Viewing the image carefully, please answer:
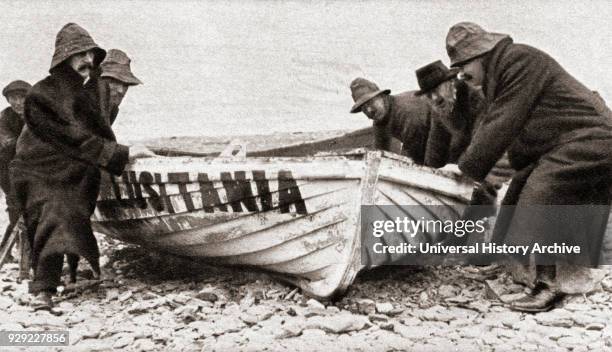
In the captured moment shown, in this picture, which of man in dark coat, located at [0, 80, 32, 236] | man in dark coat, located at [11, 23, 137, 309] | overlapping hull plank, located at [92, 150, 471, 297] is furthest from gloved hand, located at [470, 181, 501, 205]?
man in dark coat, located at [0, 80, 32, 236]

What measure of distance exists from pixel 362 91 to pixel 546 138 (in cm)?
182

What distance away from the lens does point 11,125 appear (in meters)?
4.99

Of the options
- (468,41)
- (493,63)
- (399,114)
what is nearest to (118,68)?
(399,114)

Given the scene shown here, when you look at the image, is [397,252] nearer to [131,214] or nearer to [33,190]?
[131,214]

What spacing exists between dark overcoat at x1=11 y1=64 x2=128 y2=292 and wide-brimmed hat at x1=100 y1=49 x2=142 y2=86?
2.10 feet

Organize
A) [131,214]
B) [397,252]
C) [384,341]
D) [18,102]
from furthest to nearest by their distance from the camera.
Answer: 1. [18,102]
2. [131,214]
3. [397,252]
4. [384,341]

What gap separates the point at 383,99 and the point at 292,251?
5.90 ft

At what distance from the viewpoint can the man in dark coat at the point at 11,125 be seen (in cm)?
494

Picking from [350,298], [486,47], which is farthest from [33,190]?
→ [486,47]

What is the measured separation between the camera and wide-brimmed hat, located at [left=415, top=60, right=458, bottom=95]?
178 inches

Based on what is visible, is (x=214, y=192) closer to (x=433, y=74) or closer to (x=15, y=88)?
(x=433, y=74)


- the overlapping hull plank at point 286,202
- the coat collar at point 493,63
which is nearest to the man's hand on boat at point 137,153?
the overlapping hull plank at point 286,202

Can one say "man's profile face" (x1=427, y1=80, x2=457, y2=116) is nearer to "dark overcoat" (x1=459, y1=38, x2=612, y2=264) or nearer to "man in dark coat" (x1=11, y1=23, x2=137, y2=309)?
"dark overcoat" (x1=459, y1=38, x2=612, y2=264)

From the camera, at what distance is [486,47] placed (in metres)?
3.57
